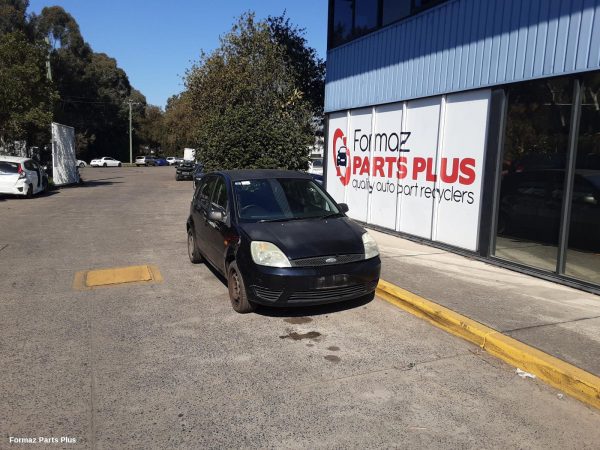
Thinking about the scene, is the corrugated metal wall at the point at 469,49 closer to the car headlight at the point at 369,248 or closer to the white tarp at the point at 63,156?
the car headlight at the point at 369,248

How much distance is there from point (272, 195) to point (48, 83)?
21.8 m

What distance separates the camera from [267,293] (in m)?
5.20

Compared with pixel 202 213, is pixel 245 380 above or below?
below

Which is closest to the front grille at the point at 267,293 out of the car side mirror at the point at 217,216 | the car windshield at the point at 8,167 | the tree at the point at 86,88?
the car side mirror at the point at 217,216

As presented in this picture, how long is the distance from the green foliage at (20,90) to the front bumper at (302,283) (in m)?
19.9

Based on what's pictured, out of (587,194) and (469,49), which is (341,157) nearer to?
(469,49)

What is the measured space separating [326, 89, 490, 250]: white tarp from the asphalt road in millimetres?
3214

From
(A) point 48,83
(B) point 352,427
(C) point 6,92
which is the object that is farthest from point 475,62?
(A) point 48,83

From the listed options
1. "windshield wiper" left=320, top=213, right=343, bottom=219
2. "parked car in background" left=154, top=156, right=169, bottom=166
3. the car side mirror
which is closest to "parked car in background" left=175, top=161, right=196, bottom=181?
the car side mirror

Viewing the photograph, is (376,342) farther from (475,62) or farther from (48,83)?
(48,83)

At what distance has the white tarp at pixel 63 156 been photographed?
2545cm

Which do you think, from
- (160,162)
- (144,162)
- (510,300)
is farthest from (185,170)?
(160,162)

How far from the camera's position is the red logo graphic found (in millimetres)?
12031

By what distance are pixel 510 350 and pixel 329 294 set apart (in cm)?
183
